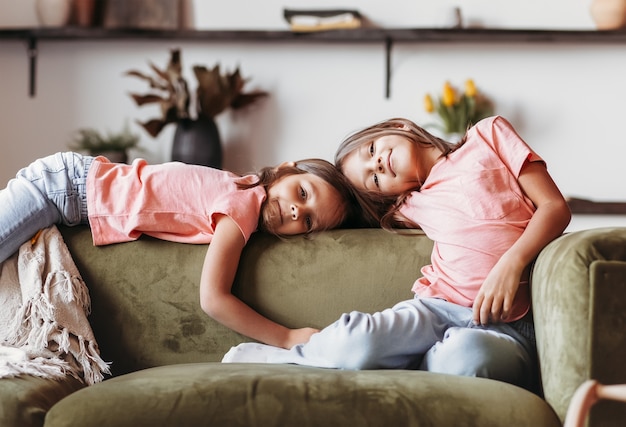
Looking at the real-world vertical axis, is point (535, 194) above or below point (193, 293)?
above

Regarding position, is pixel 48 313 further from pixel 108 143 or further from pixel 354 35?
pixel 354 35

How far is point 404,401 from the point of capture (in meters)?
1.20

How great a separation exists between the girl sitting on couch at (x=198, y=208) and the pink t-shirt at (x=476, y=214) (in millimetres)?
243

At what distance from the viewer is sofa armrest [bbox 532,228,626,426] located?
125 cm

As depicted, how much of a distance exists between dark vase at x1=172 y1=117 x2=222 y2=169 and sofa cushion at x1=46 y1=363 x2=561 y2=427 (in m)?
2.16

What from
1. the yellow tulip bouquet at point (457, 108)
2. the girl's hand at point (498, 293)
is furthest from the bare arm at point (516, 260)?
the yellow tulip bouquet at point (457, 108)

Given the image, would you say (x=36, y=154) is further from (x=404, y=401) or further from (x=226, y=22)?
(x=404, y=401)

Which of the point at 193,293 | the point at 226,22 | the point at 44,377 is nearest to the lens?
the point at 44,377

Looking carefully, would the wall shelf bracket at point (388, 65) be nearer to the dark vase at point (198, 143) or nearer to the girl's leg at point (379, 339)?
the dark vase at point (198, 143)

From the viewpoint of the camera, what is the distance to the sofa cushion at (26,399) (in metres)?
1.29

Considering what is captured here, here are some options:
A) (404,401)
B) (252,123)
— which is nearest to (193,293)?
(404,401)

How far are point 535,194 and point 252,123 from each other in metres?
2.07

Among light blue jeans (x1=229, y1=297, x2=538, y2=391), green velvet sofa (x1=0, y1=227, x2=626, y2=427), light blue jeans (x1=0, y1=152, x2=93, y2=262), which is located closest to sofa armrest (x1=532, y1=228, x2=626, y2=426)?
green velvet sofa (x1=0, y1=227, x2=626, y2=427)

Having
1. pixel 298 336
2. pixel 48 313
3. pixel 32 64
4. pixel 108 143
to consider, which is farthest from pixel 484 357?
pixel 32 64
